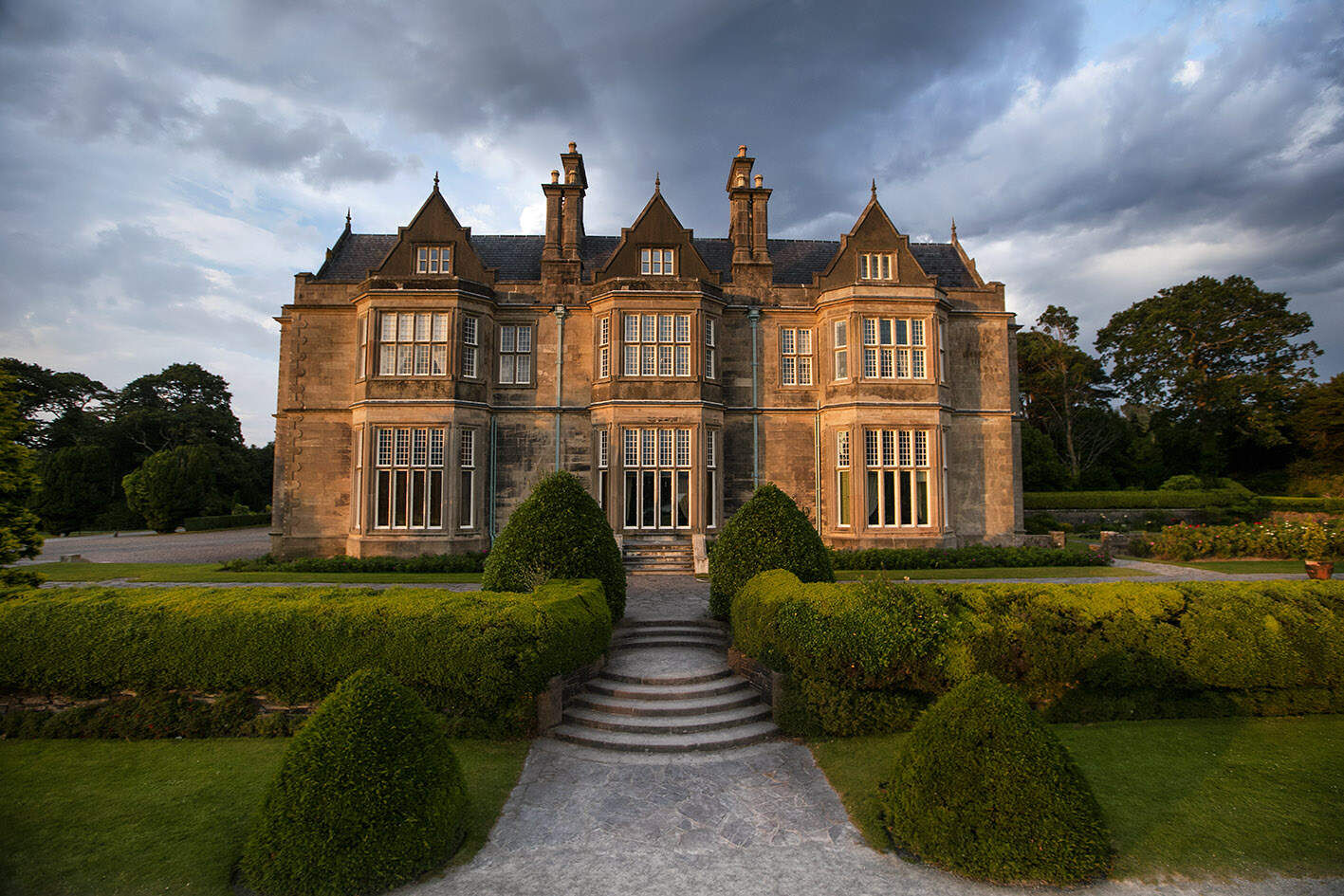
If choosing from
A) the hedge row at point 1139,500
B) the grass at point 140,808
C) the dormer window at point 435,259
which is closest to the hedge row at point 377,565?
the dormer window at point 435,259

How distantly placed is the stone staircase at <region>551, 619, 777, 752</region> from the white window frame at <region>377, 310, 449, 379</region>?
47.4 ft

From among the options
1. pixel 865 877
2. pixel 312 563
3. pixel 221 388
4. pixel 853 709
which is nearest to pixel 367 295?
pixel 312 563

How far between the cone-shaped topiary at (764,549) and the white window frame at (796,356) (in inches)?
468

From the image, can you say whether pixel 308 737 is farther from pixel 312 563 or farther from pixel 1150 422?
pixel 1150 422

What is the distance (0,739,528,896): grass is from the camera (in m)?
5.63

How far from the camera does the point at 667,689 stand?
9.98 m

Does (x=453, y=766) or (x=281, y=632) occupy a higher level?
(x=281, y=632)

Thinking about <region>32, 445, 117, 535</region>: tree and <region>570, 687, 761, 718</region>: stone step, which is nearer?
<region>570, 687, 761, 718</region>: stone step

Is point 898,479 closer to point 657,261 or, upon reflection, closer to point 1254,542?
point 657,261

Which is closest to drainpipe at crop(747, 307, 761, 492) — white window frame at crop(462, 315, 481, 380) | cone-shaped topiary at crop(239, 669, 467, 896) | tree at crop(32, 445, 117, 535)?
white window frame at crop(462, 315, 481, 380)

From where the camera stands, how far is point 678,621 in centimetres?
1254

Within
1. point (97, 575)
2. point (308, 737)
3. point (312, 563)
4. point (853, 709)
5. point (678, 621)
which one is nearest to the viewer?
point (308, 737)

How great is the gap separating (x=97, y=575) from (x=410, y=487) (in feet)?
29.4

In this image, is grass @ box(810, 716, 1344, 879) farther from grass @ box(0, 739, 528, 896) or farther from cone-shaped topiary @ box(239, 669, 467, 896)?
grass @ box(0, 739, 528, 896)
